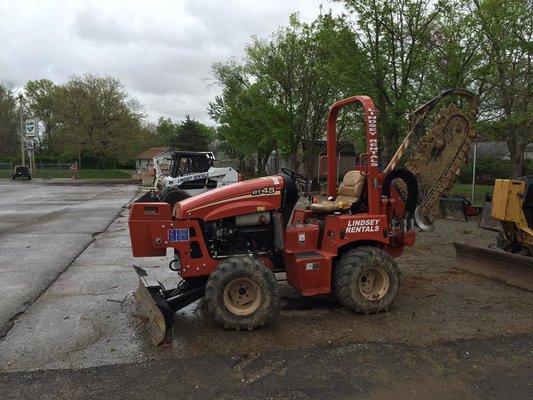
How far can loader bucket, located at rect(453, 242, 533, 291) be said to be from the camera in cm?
671

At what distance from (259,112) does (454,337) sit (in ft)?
81.4

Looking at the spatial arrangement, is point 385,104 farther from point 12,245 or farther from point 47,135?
point 47,135

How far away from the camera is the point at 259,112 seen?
2889 cm

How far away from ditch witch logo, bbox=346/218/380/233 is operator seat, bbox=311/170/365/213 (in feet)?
0.92

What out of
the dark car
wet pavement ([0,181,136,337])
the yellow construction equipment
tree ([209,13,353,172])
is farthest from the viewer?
the dark car

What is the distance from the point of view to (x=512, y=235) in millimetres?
7570

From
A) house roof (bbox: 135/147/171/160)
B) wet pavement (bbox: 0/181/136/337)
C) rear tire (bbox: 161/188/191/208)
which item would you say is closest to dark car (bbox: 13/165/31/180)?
wet pavement (bbox: 0/181/136/337)

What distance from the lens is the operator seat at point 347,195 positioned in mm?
5984

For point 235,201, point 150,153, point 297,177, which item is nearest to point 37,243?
point 235,201

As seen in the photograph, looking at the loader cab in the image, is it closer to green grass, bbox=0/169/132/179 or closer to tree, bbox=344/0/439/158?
tree, bbox=344/0/439/158

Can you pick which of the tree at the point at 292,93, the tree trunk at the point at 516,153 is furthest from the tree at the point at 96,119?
the tree trunk at the point at 516,153

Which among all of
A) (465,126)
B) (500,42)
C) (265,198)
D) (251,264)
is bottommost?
(251,264)

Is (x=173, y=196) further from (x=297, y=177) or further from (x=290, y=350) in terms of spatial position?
(x=290, y=350)

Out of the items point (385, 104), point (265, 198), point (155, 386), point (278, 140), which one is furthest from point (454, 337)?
point (278, 140)
